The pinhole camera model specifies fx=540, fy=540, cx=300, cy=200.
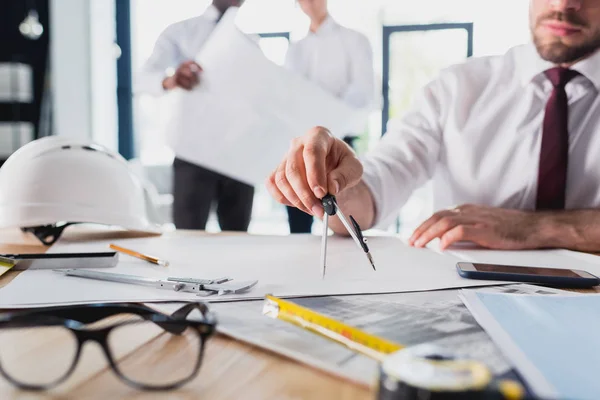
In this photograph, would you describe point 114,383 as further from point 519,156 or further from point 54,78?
point 54,78

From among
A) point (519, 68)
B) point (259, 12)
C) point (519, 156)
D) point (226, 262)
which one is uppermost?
point (259, 12)

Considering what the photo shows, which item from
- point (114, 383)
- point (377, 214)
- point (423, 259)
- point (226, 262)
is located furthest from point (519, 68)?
point (114, 383)

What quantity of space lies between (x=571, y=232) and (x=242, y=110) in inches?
41.5

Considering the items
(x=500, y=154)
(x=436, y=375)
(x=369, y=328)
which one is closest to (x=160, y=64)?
(x=500, y=154)

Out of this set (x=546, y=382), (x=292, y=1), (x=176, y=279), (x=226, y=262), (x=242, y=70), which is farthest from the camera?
(x=292, y=1)

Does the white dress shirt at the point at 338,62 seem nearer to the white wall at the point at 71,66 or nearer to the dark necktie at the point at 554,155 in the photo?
the dark necktie at the point at 554,155

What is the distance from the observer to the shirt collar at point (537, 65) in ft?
3.29

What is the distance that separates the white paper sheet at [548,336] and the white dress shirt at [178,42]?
1741mm

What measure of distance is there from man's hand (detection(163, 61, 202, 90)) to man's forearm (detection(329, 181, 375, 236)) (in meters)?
0.87

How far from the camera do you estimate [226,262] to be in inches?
28.4

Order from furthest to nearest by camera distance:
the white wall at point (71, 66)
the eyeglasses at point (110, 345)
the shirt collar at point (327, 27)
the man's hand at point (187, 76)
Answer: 1. the white wall at point (71, 66)
2. the shirt collar at point (327, 27)
3. the man's hand at point (187, 76)
4. the eyeglasses at point (110, 345)

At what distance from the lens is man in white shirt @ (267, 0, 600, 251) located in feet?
2.73

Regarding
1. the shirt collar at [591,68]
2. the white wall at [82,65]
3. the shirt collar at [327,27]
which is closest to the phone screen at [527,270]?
the shirt collar at [591,68]

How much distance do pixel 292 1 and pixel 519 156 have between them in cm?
311
